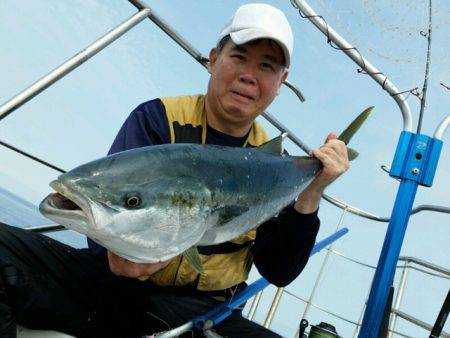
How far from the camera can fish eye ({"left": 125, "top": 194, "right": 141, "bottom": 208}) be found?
52.6 inches

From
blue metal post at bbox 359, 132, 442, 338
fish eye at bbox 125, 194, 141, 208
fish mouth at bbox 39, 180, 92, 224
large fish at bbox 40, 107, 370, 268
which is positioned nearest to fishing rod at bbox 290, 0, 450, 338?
blue metal post at bbox 359, 132, 442, 338

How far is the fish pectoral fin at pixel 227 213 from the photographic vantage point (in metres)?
1.59

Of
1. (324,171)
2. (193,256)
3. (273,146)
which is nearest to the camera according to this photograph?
(193,256)

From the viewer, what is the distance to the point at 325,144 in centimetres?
239

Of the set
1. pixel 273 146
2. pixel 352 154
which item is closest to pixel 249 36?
pixel 273 146

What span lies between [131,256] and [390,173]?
2836 mm

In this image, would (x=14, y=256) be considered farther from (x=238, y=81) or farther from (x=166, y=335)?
(x=238, y=81)

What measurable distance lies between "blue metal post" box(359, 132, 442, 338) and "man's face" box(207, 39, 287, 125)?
5.32 feet

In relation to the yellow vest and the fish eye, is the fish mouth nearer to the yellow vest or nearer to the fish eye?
the fish eye

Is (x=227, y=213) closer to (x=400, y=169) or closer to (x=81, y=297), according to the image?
(x=81, y=297)

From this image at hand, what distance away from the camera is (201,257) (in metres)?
2.36

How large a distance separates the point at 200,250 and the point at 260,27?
1.34m

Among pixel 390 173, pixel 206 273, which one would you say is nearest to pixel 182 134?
pixel 206 273

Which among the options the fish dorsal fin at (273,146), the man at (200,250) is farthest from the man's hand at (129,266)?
the fish dorsal fin at (273,146)
